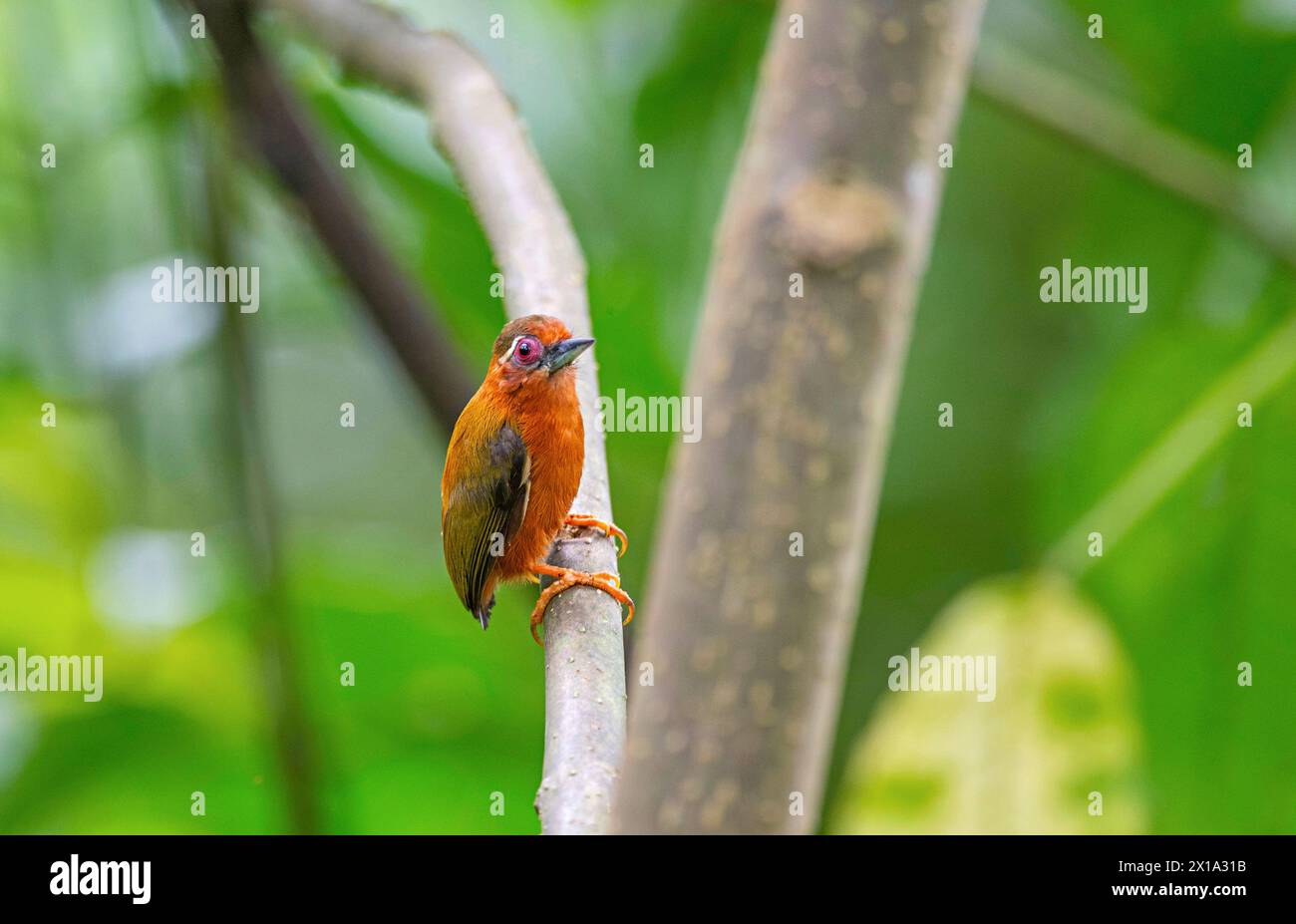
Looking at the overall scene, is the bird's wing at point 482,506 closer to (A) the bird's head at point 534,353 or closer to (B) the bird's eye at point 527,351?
(A) the bird's head at point 534,353

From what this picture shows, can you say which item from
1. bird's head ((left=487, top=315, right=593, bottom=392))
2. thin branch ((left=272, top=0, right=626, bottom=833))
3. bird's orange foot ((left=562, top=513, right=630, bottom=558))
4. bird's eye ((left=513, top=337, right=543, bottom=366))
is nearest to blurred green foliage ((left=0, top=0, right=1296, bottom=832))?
bird's head ((left=487, top=315, right=593, bottom=392))

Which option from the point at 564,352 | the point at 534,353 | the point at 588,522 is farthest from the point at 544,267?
the point at 534,353

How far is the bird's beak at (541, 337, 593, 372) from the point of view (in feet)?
7.30

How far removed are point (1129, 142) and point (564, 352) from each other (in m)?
1.31

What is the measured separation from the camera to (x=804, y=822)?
3.09 feet

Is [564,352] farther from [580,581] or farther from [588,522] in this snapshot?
[580,581]

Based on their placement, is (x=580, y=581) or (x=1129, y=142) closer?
(x=580, y=581)

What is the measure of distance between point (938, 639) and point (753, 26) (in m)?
1.82

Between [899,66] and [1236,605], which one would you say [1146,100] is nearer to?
[1236,605]

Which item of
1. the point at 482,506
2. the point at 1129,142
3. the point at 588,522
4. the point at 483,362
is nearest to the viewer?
the point at 588,522

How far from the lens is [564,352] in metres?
2.51

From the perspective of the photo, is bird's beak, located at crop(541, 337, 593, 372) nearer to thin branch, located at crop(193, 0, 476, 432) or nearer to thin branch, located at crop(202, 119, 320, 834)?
thin branch, located at crop(193, 0, 476, 432)

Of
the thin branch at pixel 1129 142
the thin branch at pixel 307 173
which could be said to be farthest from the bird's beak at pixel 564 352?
the thin branch at pixel 1129 142

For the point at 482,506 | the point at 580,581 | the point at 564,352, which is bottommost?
the point at 580,581
